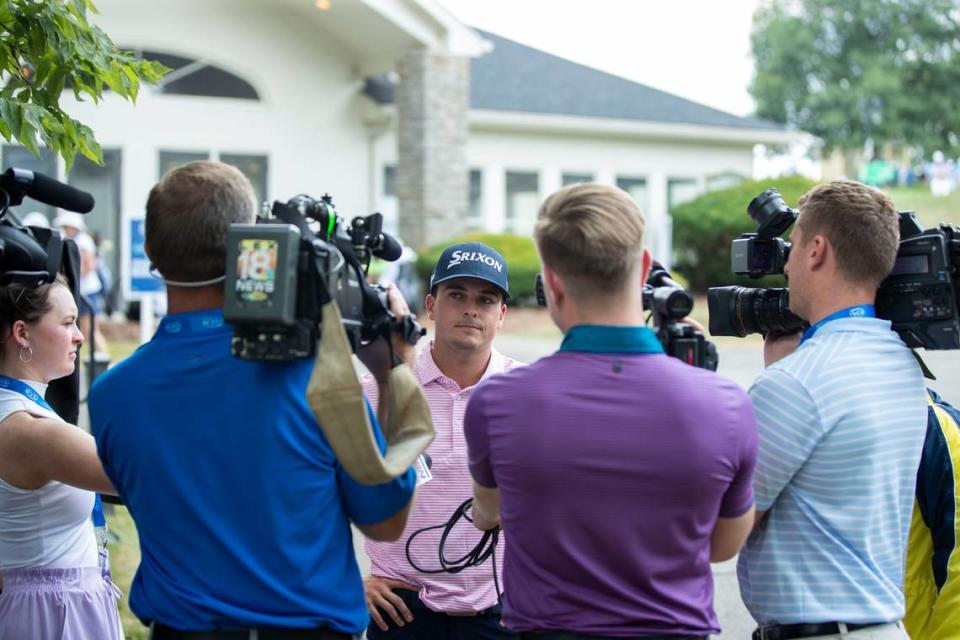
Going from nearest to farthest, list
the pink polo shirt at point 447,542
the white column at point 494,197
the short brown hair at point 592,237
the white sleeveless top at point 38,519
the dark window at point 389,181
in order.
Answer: the short brown hair at point 592,237 < the white sleeveless top at point 38,519 < the pink polo shirt at point 447,542 < the dark window at point 389,181 < the white column at point 494,197

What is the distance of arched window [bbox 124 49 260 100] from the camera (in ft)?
69.5

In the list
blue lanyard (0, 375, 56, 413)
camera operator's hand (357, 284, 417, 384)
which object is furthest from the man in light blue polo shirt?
blue lanyard (0, 375, 56, 413)

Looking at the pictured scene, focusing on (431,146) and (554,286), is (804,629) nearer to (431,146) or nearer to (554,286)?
(554,286)

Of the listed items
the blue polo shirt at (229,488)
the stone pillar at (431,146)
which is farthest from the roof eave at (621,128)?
the blue polo shirt at (229,488)

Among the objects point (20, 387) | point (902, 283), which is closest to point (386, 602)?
point (20, 387)

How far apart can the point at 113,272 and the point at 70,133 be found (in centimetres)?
1920

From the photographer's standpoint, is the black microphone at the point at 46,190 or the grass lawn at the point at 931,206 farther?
the grass lawn at the point at 931,206

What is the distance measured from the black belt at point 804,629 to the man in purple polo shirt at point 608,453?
40cm

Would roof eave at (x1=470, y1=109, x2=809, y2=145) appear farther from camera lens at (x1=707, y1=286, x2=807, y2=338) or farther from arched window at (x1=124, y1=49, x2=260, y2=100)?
camera lens at (x1=707, y1=286, x2=807, y2=338)

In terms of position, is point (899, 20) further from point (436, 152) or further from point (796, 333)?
point (796, 333)

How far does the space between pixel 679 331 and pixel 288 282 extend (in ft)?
3.25

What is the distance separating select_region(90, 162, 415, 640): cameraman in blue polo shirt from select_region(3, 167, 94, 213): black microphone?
0.70 metres

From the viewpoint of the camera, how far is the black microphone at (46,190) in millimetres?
3201

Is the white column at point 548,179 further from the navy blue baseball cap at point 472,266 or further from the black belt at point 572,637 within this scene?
the black belt at point 572,637
